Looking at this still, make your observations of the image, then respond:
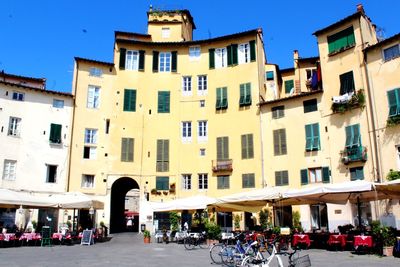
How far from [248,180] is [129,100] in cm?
1457

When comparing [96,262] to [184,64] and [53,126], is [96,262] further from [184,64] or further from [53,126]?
[184,64]

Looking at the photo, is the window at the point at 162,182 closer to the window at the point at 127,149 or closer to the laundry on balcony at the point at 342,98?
the window at the point at 127,149

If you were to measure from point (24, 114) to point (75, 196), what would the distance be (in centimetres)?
1245

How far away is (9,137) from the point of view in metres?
34.9

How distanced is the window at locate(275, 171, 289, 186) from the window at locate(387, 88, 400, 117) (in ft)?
33.1

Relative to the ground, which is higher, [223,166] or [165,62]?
[165,62]

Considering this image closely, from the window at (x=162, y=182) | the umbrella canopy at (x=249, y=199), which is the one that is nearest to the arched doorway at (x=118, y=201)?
the window at (x=162, y=182)

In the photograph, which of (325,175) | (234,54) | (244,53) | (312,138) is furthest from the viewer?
(234,54)

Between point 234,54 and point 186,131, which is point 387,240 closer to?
point 186,131

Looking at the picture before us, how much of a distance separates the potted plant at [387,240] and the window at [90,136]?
28.5 m

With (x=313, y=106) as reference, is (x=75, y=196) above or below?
below

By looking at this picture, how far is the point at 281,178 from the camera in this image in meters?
34.6

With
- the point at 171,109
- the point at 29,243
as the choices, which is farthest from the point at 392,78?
the point at 29,243

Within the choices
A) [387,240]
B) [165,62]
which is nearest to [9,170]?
[165,62]
